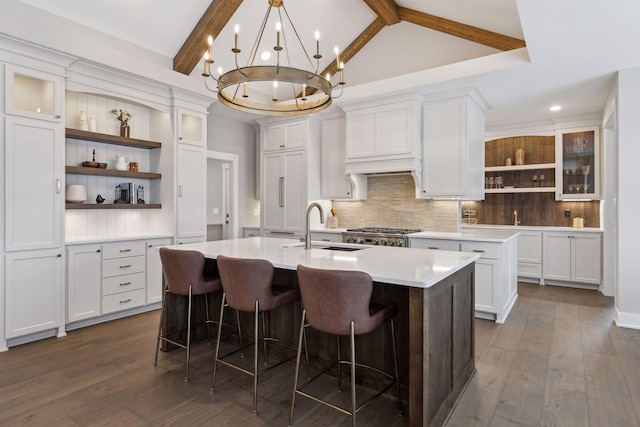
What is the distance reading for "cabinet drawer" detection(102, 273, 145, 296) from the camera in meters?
4.02

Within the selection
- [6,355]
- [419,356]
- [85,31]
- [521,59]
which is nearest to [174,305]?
[6,355]

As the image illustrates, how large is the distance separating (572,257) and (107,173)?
6.50 metres

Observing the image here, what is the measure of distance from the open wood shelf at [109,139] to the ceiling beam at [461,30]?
145 inches

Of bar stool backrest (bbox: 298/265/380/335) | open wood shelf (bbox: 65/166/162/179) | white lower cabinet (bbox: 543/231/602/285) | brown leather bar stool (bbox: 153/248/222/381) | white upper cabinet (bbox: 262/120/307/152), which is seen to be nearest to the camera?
bar stool backrest (bbox: 298/265/380/335)

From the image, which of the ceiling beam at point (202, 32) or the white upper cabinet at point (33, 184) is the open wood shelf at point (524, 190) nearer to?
the ceiling beam at point (202, 32)

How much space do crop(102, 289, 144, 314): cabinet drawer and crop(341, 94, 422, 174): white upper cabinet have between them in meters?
3.13

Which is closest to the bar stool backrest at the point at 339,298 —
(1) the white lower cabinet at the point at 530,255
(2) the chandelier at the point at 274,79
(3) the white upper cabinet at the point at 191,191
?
(2) the chandelier at the point at 274,79

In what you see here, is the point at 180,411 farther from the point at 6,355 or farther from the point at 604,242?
the point at 604,242

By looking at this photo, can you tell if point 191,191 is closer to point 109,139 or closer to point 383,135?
point 109,139

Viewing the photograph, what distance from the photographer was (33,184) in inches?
135

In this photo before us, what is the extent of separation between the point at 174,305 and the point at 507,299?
142 inches

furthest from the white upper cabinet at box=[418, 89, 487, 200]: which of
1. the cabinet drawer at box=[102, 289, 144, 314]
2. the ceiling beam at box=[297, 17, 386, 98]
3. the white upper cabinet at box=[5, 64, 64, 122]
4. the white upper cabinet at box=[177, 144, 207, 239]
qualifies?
the white upper cabinet at box=[5, 64, 64, 122]

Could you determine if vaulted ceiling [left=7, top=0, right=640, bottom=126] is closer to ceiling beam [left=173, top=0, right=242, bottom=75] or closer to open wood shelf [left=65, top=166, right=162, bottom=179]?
ceiling beam [left=173, top=0, right=242, bottom=75]

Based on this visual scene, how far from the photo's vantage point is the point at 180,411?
226 cm
